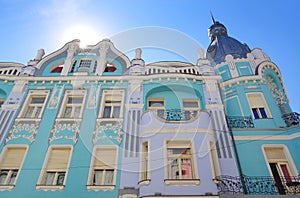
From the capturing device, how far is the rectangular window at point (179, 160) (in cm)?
1018

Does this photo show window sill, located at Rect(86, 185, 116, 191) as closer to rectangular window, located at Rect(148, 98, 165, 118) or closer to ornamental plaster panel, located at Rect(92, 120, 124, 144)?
ornamental plaster panel, located at Rect(92, 120, 124, 144)

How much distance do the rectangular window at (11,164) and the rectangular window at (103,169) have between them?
346 centimetres

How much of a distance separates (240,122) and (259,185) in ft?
11.9

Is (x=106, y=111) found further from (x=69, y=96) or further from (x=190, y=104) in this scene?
(x=190, y=104)

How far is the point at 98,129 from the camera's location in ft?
41.0

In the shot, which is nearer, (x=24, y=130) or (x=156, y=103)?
(x=24, y=130)

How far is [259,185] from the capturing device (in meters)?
10.5

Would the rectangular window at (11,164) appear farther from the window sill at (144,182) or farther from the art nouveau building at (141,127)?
the window sill at (144,182)

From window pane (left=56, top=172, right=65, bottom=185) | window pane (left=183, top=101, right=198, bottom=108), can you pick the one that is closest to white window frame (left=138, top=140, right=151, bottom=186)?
window pane (left=56, top=172, right=65, bottom=185)

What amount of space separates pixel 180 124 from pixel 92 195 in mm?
5004

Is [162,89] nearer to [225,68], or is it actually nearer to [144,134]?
[144,134]

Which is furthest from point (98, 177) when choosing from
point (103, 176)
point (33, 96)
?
point (33, 96)

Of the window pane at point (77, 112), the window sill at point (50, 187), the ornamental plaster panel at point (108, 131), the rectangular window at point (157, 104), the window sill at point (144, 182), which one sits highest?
the rectangular window at point (157, 104)

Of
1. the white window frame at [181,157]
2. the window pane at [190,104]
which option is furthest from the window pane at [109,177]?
the window pane at [190,104]
